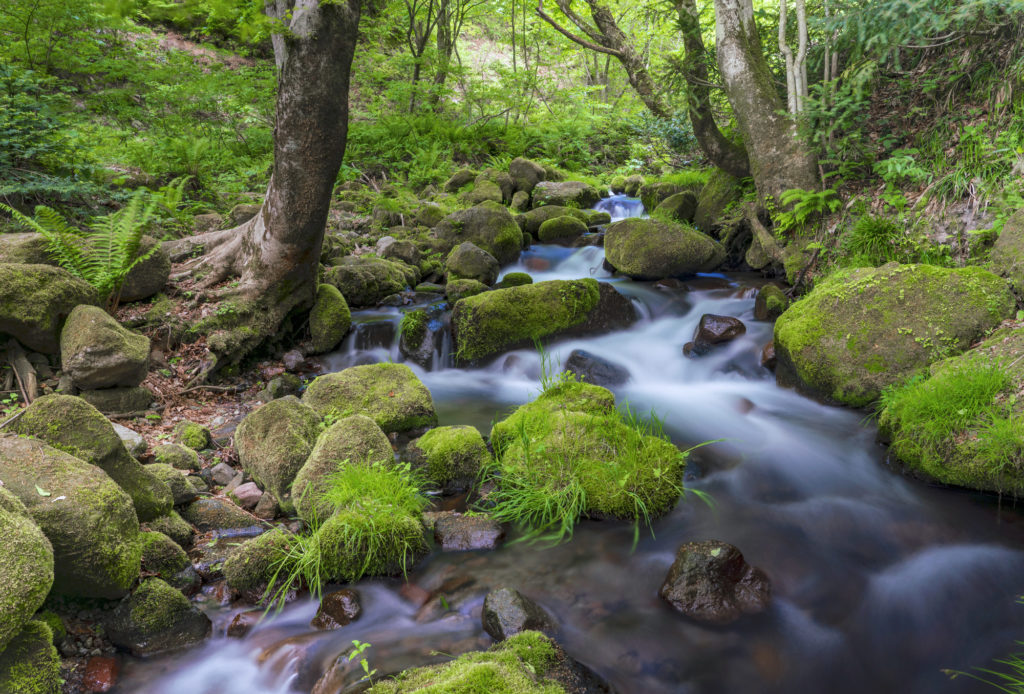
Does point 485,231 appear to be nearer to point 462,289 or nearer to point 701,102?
point 462,289

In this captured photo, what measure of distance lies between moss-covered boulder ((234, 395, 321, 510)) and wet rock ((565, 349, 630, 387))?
2.92 m

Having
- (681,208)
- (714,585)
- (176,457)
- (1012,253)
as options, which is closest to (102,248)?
(176,457)

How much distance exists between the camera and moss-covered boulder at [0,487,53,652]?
2025 mm

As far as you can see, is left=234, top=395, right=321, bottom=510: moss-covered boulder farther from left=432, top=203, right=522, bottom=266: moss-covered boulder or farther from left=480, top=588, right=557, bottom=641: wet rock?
left=432, top=203, right=522, bottom=266: moss-covered boulder

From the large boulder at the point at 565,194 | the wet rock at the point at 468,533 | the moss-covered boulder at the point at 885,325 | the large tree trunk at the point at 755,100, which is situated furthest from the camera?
the large boulder at the point at 565,194

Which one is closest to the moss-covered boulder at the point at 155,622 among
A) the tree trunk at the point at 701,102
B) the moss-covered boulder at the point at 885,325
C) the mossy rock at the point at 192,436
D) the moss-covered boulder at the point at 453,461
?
the moss-covered boulder at the point at 453,461

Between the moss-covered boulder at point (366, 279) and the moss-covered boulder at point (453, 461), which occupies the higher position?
the moss-covered boulder at point (366, 279)

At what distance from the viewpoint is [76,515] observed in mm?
2611

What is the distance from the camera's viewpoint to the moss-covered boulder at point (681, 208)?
1011 centimetres

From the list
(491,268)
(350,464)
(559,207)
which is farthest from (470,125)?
(350,464)

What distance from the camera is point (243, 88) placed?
491 inches

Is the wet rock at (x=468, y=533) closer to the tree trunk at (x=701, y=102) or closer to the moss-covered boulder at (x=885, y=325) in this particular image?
the moss-covered boulder at (x=885, y=325)

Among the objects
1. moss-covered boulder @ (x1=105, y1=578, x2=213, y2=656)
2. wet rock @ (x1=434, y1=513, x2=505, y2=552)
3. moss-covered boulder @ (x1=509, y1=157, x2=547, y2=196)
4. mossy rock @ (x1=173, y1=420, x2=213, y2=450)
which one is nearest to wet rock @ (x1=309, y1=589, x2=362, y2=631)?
moss-covered boulder @ (x1=105, y1=578, x2=213, y2=656)

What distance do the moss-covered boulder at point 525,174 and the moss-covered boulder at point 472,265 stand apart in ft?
15.3
